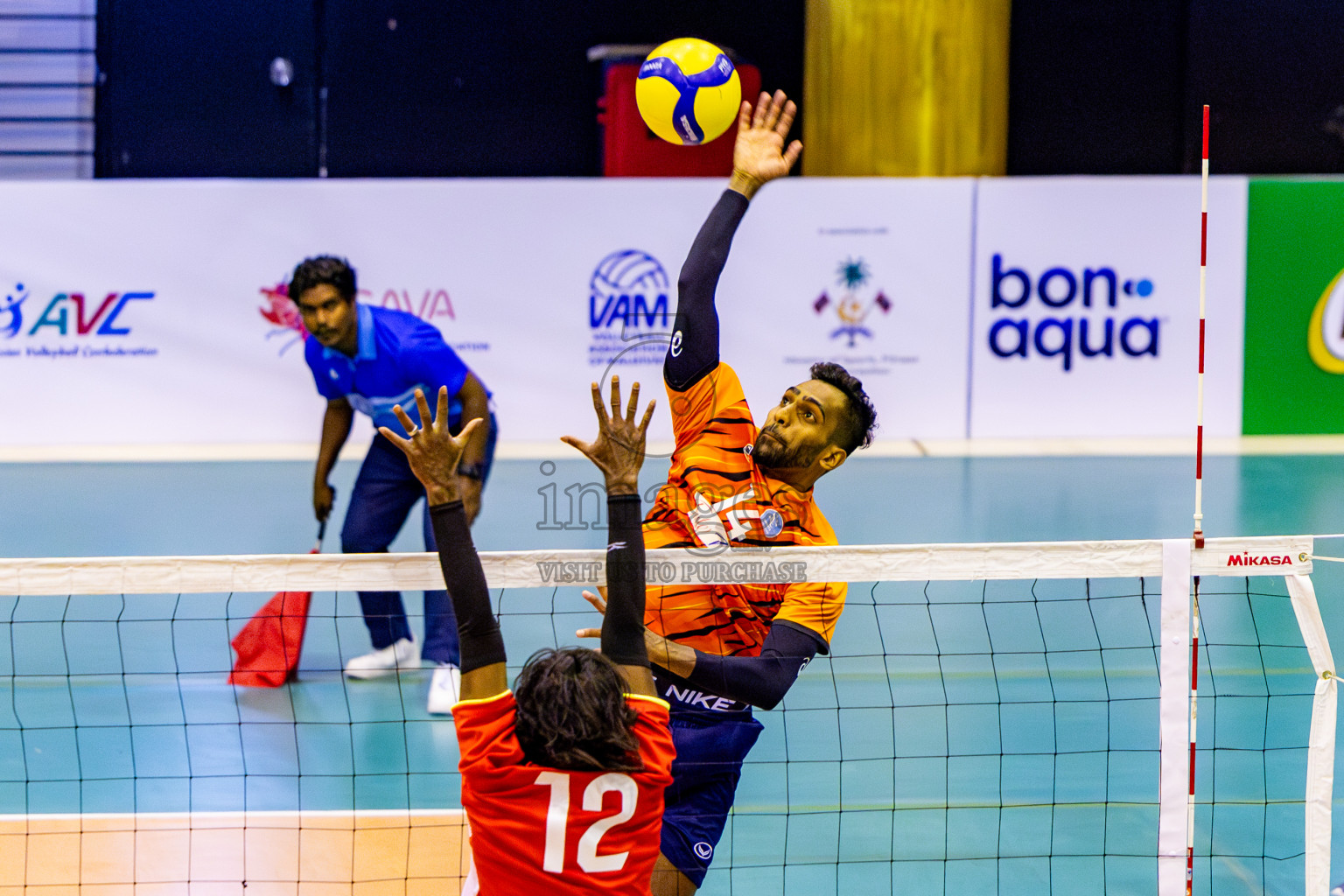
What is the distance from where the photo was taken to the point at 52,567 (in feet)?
10.7

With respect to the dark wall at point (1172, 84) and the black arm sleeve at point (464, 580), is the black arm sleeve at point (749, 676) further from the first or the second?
the dark wall at point (1172, 84)

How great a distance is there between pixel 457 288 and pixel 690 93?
21.1 ft

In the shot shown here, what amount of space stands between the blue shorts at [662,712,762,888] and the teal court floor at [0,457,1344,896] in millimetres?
770

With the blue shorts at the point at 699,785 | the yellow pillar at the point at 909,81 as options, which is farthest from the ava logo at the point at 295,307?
the blue shorts at the point at 699,785

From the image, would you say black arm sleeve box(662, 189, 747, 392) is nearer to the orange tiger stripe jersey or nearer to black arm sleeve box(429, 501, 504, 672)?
the orange tiger stripe jersey

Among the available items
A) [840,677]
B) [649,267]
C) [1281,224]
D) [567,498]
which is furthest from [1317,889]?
[1281,224]

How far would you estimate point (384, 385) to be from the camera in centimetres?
551

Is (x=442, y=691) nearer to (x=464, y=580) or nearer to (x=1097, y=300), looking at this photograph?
(x=464, y=580)

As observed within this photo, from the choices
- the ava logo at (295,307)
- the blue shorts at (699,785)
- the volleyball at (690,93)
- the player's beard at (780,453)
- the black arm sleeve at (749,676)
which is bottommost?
the blue shorts at (699,785)

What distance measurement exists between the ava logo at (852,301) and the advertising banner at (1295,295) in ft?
10.5

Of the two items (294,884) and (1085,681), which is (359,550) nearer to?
(294,884)

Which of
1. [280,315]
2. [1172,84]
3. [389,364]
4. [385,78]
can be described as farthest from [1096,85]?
[389,364]

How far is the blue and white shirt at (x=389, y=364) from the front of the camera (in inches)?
215

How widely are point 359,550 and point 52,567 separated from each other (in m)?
2.23
